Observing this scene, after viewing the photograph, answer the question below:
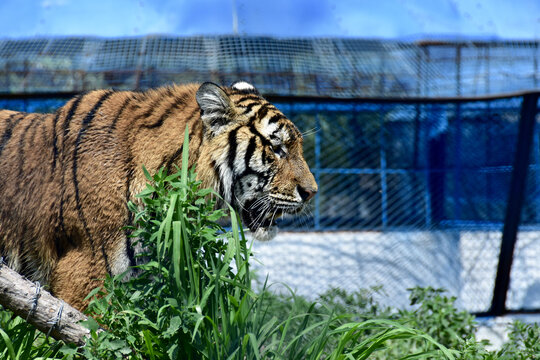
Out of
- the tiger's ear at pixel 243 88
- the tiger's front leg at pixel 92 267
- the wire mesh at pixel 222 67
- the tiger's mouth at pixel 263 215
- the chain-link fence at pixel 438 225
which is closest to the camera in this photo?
the tiger's front leg at pixel 92 267

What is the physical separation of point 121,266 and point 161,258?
551mm

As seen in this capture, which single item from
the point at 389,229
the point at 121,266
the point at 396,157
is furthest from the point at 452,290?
the point at 121,266

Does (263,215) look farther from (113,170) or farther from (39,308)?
(39,308)

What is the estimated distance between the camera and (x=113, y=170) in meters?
2.62

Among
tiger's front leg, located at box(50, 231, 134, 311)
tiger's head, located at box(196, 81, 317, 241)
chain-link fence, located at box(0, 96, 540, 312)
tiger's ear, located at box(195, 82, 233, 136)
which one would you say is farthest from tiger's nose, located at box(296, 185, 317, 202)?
chain-link fence, located at box(0, 96, 540, 312)

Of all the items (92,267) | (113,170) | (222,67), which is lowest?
(92,267)

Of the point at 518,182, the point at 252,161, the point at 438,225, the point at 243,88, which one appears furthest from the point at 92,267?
the point at 438,225

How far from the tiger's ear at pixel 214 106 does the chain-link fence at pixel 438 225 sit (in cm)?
208

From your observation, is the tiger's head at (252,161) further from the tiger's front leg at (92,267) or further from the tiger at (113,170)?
the tiger's front leg at (92,267)

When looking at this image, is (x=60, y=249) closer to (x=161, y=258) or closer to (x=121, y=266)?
(x=121, y=266)

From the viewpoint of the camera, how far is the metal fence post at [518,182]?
496cm

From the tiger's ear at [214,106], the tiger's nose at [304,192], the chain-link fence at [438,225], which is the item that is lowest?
the chain-link fence at [438,225]

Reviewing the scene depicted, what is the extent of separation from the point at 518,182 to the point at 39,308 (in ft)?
14.3

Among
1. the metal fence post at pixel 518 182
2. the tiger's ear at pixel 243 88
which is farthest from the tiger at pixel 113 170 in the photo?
the metal fence post at pixel 518 182
